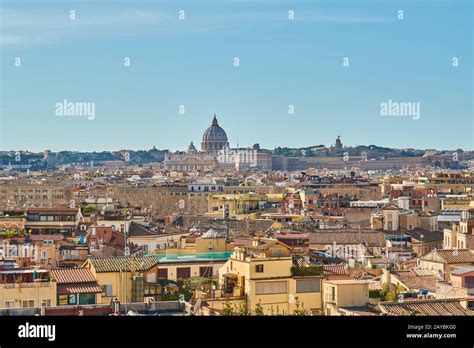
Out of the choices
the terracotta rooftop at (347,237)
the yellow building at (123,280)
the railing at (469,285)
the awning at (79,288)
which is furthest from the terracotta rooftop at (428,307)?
the terracotta rooftop at (347,237)

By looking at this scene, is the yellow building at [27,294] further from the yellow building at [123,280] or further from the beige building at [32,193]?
the beige building at [32,193]

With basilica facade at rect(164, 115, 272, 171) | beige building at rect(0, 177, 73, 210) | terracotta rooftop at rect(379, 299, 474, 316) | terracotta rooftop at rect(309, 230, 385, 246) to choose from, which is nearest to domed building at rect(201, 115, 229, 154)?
basilica facade at rect(164, 115, 272, 171)

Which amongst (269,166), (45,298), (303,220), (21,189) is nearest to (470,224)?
(303,220)

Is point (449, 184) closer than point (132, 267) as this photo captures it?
No

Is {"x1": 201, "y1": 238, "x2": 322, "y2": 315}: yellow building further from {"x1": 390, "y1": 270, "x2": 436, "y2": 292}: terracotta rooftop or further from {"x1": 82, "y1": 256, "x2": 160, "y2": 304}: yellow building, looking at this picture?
{"x1": 390, "y1": 270, "x2": 436, "y2": 292}: terracotta rooftop

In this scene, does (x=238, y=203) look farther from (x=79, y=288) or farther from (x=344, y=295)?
(x=344, y=295)

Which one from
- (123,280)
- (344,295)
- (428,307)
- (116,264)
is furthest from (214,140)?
(428,307)
